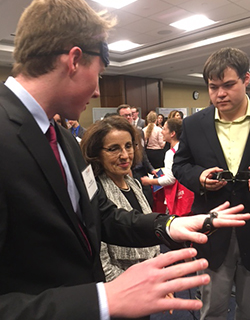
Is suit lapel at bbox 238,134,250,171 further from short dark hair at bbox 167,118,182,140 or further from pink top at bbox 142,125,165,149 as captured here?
pink top at bbox 142,125,165,149

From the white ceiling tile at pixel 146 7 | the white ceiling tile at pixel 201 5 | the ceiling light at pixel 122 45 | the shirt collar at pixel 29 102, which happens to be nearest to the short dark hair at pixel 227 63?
the shirt collar at pixel 29 102

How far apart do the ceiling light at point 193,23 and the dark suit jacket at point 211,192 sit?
5.04 metres

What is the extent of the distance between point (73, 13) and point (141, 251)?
1.15 meters

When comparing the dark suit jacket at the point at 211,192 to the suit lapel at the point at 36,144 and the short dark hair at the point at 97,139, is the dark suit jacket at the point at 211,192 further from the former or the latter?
the suit lapel at the point at 36,144

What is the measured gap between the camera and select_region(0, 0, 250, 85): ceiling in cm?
493

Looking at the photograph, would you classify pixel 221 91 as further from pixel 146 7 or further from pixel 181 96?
pixel 181 96

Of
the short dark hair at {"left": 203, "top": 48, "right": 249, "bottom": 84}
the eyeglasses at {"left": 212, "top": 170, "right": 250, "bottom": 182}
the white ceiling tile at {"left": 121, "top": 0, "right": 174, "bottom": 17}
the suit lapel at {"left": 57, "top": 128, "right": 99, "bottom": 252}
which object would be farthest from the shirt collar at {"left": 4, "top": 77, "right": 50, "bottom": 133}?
the white ceiling tile at {"left": 121, "top": 0, "right": 174, "bottom": 17}

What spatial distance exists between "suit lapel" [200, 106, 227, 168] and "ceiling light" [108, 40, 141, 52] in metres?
6.32

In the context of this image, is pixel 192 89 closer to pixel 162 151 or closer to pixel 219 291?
pixel 162 151

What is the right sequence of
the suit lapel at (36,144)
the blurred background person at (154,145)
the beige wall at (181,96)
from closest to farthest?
the suit lapel at (36,144)
the blurred background person at (154,145)
the beige wall at (181,96)

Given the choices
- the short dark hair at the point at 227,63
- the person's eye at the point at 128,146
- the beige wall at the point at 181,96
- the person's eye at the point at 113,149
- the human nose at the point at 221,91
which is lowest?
the person's eye at the point at 113,149

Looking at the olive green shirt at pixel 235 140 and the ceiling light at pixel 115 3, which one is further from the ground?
the ceiling light at pixel 115 3

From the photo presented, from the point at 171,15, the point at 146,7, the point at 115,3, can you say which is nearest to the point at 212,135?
the point at 115,3

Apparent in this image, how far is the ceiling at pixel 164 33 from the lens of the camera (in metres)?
4.93
